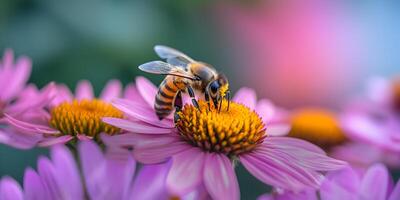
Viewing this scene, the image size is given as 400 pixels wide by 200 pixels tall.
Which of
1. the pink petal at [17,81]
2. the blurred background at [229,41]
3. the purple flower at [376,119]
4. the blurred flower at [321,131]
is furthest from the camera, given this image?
the blurred background at [229,41]

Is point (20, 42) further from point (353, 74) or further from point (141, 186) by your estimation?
point (353, 74)

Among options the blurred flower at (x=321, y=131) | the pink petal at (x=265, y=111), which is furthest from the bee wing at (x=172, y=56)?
the blurred flower at (x=321, y=131)

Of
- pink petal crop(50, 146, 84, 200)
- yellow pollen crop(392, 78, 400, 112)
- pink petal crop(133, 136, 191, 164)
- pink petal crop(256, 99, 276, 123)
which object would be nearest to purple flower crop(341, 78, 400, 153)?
yellow pollen crop(392, 78, 400, 112)

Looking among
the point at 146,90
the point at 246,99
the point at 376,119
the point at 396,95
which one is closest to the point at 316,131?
the point at 376,119

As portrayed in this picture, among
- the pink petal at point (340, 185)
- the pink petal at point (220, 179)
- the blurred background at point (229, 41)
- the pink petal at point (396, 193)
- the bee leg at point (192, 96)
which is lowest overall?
the blurred background at point (229, 41)

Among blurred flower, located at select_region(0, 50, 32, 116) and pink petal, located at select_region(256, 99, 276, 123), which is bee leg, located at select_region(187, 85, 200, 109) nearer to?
pink petal, located at select_region(256, 99, 276, 123)

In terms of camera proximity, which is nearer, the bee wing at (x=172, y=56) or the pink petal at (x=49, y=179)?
the pink petal at (x=49, y=179)

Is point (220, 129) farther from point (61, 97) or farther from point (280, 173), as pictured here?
point (61, 97)

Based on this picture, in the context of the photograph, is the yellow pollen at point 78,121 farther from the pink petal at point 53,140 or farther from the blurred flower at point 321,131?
the blurred flower at point 321,131

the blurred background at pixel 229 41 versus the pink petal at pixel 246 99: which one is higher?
the pink petal at pixel 246 99
